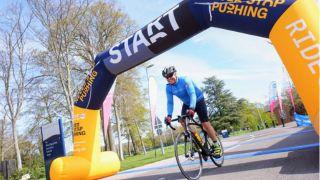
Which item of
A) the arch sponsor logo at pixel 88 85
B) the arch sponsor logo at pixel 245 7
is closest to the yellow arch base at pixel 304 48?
the arch sponsor logo at pixel 245 7

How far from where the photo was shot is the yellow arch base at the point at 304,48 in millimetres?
4918

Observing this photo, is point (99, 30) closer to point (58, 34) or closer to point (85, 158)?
point (58, 34)

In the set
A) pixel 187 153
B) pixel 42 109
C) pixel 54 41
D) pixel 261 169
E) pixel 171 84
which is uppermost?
pixel 54 41

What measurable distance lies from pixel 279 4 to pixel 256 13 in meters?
0.42

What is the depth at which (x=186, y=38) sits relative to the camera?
6.94m

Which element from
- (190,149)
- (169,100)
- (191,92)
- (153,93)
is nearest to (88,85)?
(169,100)

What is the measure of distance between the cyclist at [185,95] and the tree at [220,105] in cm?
6926

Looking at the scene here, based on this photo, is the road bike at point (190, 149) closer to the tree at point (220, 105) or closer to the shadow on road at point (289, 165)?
the shadow on road at point (289, 165)

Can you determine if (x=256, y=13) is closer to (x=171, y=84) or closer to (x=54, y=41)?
(x=171, y=84)

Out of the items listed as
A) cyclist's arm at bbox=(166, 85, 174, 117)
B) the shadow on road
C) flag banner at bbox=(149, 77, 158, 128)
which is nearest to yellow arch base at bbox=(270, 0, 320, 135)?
the shadow on road

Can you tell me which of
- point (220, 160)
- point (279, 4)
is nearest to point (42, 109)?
point (220, 160)

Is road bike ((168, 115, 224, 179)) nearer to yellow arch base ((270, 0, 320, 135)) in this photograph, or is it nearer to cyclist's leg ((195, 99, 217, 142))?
cyclist's leg ((195, 99, 217, 142))

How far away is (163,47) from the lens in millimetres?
7152

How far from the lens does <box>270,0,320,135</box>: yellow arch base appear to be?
4.92m
